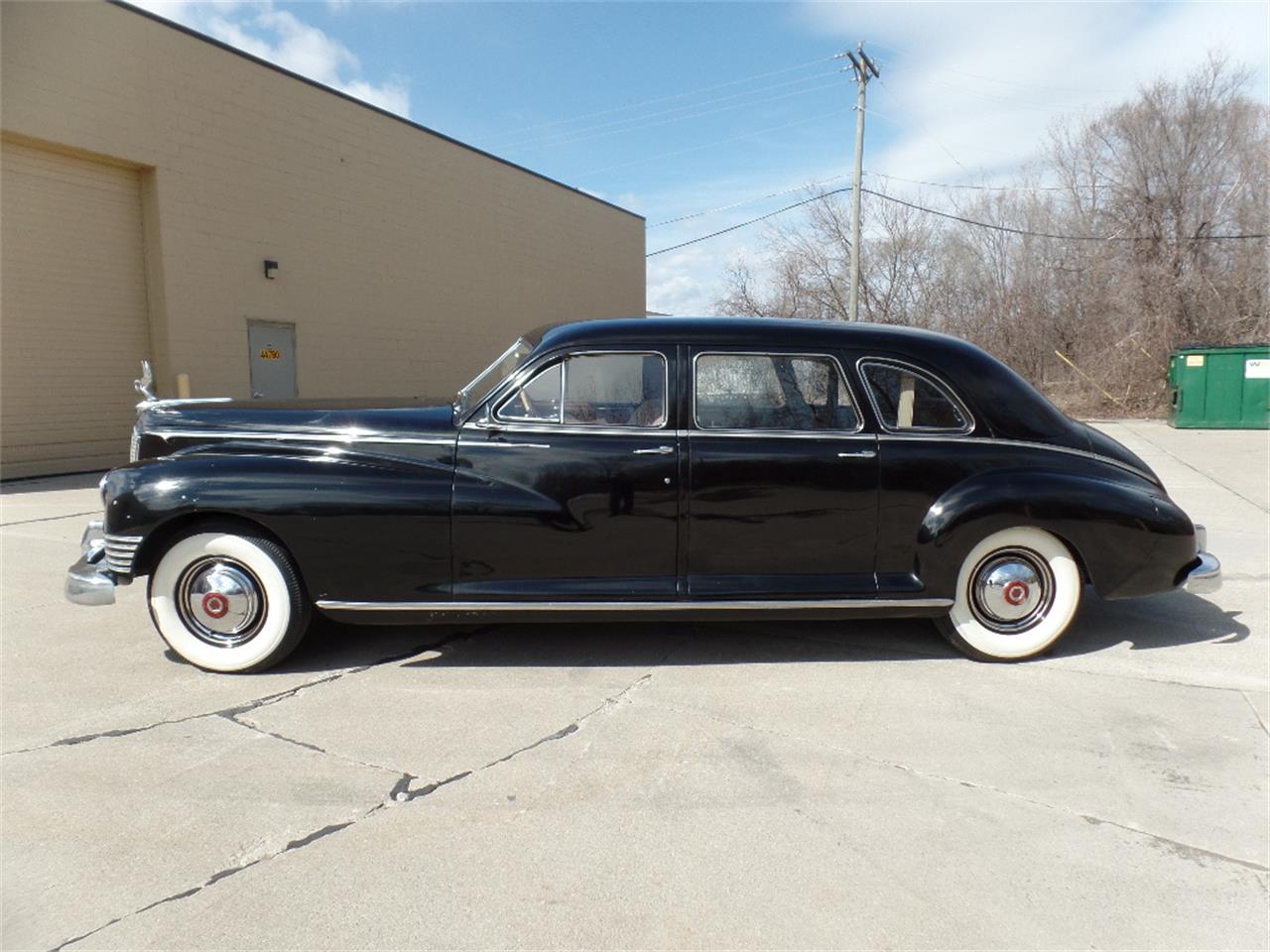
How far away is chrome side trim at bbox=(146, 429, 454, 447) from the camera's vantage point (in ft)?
13.3

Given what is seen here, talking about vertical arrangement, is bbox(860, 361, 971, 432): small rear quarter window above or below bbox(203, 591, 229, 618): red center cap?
above

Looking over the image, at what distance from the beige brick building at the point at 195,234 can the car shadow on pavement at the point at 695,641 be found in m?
8.53

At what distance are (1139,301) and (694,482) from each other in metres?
24.0

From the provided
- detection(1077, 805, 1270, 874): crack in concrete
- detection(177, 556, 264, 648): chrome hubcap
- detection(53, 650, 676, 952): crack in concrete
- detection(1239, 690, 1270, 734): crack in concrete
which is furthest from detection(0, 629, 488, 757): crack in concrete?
detection(1239, 690, 1270, 734): crack in concrete

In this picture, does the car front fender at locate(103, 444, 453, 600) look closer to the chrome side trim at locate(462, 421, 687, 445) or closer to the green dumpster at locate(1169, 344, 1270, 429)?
the chrome side trim at locate(462, 421, 687, 445)

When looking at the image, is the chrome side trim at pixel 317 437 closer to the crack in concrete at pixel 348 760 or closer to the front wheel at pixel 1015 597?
the crack in concrete at pixel 348 760

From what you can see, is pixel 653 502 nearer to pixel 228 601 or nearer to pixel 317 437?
pixel 317 437

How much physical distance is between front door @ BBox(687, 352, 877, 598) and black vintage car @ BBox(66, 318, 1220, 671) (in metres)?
0.01

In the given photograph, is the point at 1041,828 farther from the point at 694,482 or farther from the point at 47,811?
the point at 47,811

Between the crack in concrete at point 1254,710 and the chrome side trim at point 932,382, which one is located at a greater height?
the chrome side trim at point 932,382

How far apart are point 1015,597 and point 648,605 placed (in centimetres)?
189

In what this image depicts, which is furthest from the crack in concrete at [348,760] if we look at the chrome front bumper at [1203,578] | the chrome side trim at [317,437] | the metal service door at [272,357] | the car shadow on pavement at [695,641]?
the metal service door at [272,357]

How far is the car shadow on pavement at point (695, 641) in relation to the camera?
14.3ft

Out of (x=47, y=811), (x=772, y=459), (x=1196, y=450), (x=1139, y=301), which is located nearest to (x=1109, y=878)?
(x=772, y=459)
